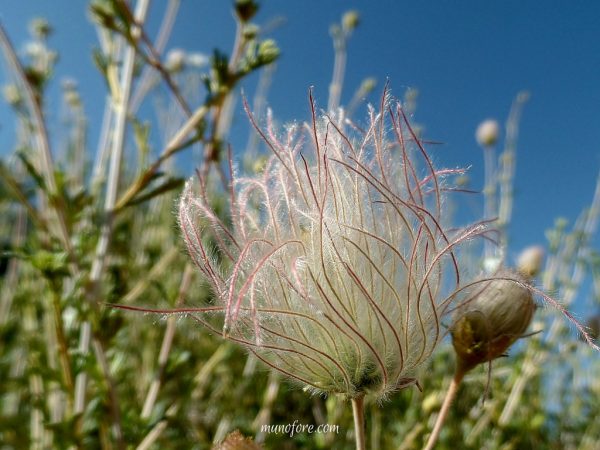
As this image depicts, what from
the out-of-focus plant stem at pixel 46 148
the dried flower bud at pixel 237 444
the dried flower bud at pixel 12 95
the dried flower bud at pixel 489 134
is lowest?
the dried flower bud at pixel 237 444

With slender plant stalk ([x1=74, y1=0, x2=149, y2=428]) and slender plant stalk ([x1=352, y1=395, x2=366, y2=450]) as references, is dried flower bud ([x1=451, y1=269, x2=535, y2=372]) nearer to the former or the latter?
slender plant stalk ([x1=352, y1=395, x2=366, y2=450])

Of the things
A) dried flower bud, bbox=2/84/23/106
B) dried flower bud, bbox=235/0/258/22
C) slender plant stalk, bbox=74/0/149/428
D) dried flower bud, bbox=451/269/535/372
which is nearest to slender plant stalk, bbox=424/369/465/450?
dried flower bud, bbox=451/269/535/372

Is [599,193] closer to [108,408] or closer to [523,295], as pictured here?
[523,295]

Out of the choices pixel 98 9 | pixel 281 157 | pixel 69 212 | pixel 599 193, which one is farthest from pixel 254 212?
pixel 599 193

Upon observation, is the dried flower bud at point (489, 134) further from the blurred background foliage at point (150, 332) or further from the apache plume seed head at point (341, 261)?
the apache plume seed head at point (341, 261)

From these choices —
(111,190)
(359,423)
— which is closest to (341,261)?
(359,423)

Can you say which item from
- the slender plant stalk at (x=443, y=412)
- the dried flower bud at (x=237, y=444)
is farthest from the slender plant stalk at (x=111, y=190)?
the slender plant stalk at (x=443, y=412)
